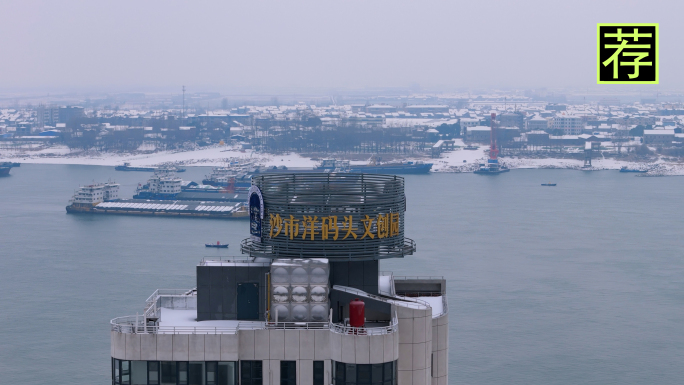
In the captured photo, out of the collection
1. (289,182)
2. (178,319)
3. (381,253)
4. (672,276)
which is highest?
(289,182)

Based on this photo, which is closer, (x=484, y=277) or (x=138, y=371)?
(x=138, y=371)

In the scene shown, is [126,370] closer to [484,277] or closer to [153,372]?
[153,372]

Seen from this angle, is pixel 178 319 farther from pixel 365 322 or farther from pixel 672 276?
pixel 672 276

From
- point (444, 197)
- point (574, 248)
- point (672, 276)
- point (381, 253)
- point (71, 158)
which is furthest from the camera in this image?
point (71, 158)

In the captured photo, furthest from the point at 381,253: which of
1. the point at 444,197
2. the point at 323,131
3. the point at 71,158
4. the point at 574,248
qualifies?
the point at 323,131

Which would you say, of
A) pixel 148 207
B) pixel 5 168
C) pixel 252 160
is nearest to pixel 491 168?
pixel 252 160

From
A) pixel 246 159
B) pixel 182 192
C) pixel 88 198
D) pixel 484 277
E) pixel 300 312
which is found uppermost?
pixel 300 312
